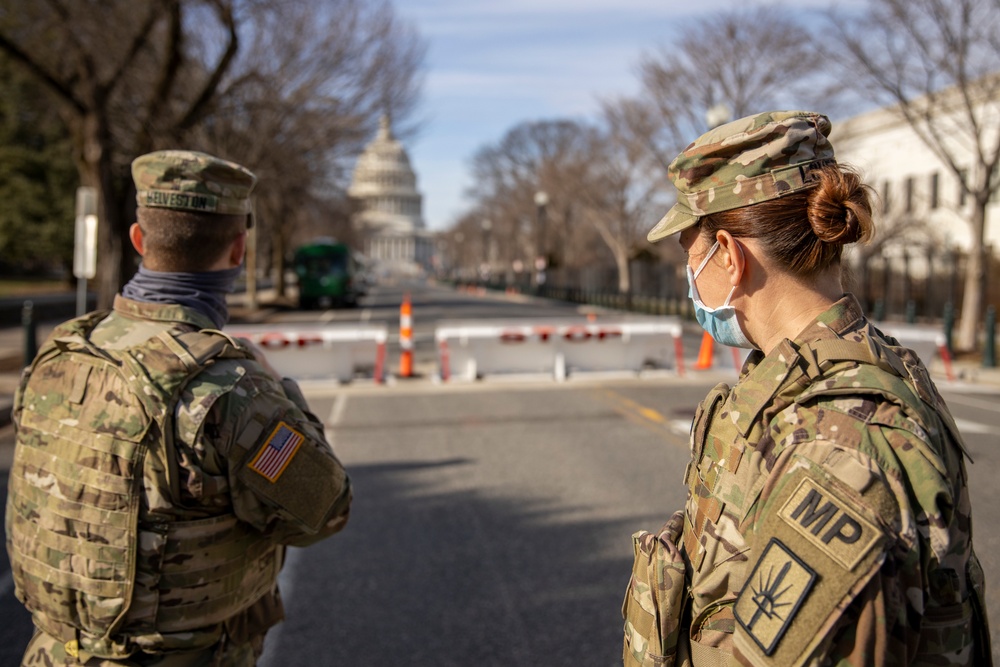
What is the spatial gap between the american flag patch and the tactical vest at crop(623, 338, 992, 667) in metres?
0.93

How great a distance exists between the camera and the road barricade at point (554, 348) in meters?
14.2

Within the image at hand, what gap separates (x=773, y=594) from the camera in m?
1.40

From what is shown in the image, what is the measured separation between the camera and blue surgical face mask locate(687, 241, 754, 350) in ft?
5.95

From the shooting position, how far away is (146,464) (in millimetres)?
2182

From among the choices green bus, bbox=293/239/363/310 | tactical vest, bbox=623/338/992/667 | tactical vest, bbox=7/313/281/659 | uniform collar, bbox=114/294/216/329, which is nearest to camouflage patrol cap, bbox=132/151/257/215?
uniform collar, bbox=114/294/216/329

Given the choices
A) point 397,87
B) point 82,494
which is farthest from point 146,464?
point 397,87

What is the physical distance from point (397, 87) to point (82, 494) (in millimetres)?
27875

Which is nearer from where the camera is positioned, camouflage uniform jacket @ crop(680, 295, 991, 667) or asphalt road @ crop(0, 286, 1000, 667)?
camouflage uniform jacket @ crop(680, 295, 991, 667)

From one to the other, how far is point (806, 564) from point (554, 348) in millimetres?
13114

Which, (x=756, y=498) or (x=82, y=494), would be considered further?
(x=82, y=494)

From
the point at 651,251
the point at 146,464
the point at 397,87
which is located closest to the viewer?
the point at 146,464

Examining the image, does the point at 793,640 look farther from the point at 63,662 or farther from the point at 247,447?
the point at 63,662

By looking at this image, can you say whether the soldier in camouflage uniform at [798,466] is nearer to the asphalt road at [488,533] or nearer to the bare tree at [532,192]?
the asphalt road at [488,533]

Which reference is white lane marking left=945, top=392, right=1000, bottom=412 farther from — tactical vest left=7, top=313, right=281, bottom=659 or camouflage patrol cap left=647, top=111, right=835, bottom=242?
tactical vest left=7, top=313, right=281, bottom=659
